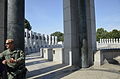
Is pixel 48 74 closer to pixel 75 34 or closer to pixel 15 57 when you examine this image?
pixel 15 57

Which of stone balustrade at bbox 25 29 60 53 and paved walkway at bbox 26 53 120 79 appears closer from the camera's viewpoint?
paved walkway at bbox 26 53 120 79

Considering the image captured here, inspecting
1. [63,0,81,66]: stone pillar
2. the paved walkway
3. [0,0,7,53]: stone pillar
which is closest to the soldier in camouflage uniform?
[0,0,7,53]: stone pillar

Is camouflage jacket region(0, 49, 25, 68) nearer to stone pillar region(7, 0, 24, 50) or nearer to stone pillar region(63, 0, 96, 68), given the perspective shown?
stone pillar region(7, 0, 24, 50)

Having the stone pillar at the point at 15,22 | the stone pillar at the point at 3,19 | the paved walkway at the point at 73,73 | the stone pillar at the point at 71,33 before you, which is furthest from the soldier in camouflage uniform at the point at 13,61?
the stone pillar at the point at 71,33

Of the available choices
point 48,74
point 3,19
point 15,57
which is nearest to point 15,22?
point 3,19

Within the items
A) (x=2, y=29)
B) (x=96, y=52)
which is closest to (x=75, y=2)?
(x=96, y=52)

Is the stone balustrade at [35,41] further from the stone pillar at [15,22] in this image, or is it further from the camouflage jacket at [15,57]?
the camouflage jacket at [15,57]

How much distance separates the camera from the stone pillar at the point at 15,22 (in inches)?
198

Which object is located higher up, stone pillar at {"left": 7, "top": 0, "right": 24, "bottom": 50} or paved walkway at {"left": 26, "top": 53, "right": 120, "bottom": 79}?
stone pillar at {"left": 7, "top": 0, "right": 24, "bottom": 50}

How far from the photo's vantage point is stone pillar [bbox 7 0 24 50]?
503 cm

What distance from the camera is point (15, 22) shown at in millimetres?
5039

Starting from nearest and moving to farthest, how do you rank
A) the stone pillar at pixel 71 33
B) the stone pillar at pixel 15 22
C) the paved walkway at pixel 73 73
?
the stone pillar at pixel 15 22 < the paved walkway at pixel 73 73 < the stone pillar at pixel 71 33

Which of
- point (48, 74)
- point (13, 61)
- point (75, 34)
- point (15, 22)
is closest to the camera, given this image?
point (13, 61)

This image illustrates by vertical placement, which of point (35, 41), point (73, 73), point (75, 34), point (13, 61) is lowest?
point (73, 73)
